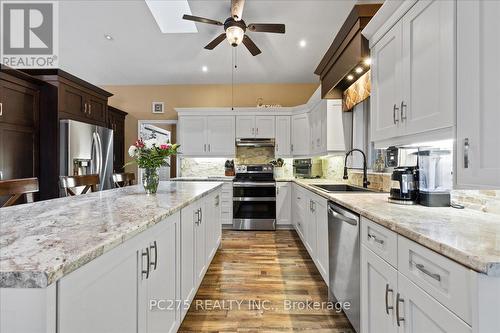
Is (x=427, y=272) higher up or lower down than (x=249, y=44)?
lower down

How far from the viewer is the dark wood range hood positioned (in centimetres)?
204

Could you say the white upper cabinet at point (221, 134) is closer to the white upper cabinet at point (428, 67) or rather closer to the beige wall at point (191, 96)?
the beige wall at point (191, 96)

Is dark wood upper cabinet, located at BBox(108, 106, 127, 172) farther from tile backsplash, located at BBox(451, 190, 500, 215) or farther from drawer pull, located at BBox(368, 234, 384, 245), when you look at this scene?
tile backsplash, located at BBox(451, 190, 500, 215)

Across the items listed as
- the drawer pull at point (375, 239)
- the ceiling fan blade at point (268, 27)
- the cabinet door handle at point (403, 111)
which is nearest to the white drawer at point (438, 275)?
the drawer pull at point (375, 239)

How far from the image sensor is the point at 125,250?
3.10ft

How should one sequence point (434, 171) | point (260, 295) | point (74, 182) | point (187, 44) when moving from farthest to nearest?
point (187, 44) < point (260, 295) < point (74, 182) < point (434, 171)

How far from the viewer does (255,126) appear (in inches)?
198

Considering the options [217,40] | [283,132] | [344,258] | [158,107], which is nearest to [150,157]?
[344,258]

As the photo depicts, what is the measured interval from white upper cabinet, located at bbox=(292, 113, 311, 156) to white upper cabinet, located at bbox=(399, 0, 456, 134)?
3.09m

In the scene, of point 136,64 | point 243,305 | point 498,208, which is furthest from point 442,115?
point 136,64

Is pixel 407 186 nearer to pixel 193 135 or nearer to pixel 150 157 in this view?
pixel 150 157

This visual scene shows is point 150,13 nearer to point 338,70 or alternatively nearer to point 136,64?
point 136,64

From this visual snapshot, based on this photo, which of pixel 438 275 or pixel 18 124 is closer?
pixel 438 275

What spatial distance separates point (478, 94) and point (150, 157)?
6.56ft
